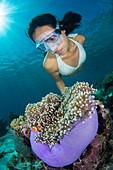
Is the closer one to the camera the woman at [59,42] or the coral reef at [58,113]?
the coral reef at [58,113]

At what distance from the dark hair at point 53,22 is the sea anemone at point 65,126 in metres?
2.17

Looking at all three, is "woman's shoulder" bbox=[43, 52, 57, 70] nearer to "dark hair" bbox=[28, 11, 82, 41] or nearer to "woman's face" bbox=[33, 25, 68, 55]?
"woman's face" bbox=[33, 25, 68, 55]

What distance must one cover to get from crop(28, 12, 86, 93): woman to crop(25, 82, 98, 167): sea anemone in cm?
205

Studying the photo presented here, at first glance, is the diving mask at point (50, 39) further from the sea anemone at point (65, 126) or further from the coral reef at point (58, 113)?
the sea anemone at point (65, 126)

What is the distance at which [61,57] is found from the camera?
534 centimetres

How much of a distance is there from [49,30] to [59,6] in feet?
52.1

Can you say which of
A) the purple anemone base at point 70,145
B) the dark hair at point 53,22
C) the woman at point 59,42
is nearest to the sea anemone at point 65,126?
the purple anemone base at point 70,145

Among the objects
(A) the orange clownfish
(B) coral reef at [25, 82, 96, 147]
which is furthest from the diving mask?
(A) the orange clownfish

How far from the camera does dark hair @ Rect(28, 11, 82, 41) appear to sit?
455 cm

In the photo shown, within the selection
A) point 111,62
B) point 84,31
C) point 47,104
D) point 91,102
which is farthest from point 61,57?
point 111,62

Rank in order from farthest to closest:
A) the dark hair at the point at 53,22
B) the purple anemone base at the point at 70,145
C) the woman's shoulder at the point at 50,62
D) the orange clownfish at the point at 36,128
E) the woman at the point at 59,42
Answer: the woman's shoulder at the point at 50,62
the woman at the point at 59,42
the dark hair at the point at 53,22
the orange clownfish at the point at 36,128
the purple anemone base at the point at 70,145

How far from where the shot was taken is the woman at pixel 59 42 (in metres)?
4.70

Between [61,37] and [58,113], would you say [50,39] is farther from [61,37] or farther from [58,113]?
[58,113]

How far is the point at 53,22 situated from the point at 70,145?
3.02m
